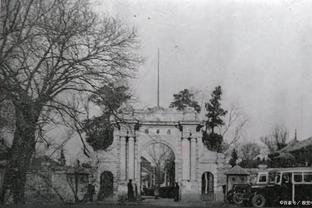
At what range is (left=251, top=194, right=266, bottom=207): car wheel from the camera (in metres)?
13.6

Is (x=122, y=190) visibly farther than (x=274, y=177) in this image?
No

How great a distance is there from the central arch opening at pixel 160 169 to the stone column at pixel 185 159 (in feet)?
Answer: 1.81

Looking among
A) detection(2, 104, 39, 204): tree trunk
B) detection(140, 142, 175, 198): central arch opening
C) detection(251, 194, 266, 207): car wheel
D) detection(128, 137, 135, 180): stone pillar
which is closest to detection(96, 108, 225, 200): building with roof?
detection(128, 137, 135, 180): stone pillar

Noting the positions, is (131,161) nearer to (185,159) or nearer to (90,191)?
(90,191)

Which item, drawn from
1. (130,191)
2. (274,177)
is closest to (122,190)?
(130,191)

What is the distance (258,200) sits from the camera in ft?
45.1

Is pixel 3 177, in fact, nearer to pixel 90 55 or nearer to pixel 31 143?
pixel 31 143

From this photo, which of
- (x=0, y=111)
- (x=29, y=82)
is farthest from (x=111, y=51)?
(x=0, y=111)

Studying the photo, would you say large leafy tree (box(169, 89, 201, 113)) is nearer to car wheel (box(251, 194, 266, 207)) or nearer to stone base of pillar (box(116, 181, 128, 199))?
stone base of pillar (box(116, 181, 128, 199))

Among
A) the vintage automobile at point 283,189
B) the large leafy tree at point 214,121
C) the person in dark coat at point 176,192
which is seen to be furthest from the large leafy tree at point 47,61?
the vintage automobile at point 283,189

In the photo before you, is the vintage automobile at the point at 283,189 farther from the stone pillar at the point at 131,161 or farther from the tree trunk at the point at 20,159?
the tree trunk at the point at 20,159

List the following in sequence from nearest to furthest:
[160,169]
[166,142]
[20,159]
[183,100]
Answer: [20,159] → [183,100] → [166,142] → [160,169]

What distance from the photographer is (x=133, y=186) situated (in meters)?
13.7

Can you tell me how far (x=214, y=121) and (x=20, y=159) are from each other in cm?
525
